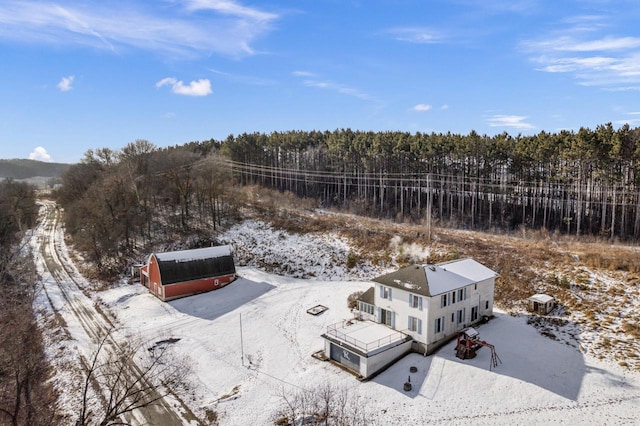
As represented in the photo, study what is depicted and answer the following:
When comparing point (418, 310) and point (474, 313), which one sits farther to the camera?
point (474, 313)

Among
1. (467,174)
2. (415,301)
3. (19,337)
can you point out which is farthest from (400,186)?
(19,337)

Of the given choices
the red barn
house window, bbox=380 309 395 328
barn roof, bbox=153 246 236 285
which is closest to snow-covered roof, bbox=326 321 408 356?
house window, bbox=380 309 395 328

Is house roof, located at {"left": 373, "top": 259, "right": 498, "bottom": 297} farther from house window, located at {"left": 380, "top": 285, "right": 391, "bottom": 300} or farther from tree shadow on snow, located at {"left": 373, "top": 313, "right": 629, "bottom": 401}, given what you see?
tree shadow on snow, located at {"left": 373, "top": 313, "right": 629, "bottom": 401}

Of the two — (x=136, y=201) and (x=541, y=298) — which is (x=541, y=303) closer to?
(x=541, y=298)

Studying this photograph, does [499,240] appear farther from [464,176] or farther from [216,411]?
[216,411]

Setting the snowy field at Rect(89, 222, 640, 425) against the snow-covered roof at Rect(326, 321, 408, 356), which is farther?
the snow-covered roof at Rect(326, 321, 408, 356)

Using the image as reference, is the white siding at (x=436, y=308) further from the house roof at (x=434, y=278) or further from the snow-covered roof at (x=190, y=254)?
the snow-covered roof at (x=190, y=254)
